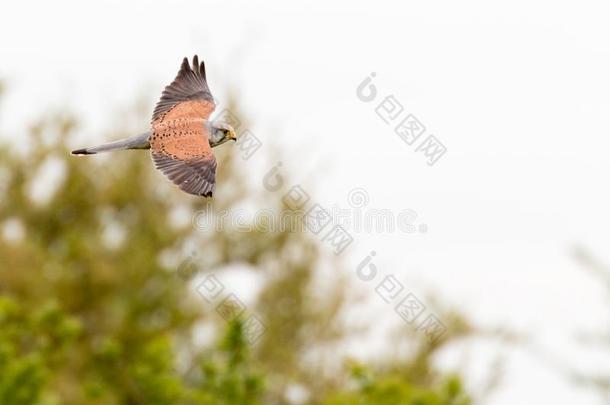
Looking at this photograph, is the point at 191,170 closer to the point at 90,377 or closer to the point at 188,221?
the point at 90,377

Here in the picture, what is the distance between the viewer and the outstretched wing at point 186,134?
4.76 metres

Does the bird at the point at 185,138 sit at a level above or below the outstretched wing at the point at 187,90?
below

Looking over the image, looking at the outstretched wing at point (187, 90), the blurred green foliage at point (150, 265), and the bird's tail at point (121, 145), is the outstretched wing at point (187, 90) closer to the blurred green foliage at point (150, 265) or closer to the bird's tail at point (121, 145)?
the bird's tail at point (121, 145)

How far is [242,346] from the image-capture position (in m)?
10.7

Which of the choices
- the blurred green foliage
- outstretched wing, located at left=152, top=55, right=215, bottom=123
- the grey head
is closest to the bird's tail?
Result: the grey head

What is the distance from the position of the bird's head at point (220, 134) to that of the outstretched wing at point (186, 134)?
0.12 ft

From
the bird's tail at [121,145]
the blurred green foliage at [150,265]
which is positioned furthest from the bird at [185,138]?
the blurred green foliage at [150,265]

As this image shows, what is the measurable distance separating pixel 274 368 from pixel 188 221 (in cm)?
284

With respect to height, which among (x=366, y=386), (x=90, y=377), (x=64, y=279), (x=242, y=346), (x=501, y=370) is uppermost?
(x=64, y=279)

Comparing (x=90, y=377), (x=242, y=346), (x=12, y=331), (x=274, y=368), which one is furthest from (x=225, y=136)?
(x=274, y=368)

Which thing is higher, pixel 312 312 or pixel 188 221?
pixel 188 221

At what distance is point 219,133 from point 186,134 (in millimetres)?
162

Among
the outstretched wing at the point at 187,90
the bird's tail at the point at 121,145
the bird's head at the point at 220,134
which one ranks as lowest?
the bird's head at the point at 220,134

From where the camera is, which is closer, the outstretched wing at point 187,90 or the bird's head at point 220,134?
the bird's head at point 220,134
